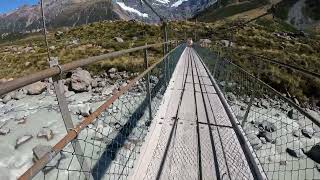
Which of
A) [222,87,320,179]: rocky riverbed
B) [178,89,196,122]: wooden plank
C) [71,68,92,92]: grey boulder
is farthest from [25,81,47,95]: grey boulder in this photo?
[178,89,196,122]: wooden plank

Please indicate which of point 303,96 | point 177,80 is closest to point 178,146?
point 177,80

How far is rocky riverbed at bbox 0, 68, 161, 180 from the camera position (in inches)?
308

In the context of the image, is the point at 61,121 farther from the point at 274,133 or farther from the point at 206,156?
the point at 206,156

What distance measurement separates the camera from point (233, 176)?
3.36 metres

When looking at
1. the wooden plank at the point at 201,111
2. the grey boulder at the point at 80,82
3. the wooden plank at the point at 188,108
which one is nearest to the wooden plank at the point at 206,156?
the wooden plank at the point at 201,111

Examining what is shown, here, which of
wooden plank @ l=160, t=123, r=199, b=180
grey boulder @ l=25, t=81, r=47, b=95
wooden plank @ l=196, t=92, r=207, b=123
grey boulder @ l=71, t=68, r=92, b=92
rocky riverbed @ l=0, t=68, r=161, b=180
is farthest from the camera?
grey boulder @ l=25, t=81, r=47, b=95

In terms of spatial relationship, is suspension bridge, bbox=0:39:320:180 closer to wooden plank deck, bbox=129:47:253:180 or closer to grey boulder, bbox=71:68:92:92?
wooden plank deck, bbox=129:47:253:180

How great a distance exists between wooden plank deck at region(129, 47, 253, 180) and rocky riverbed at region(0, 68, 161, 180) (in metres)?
0.80

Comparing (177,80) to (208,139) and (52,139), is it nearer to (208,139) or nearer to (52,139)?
(52,139)

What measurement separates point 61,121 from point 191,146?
26.7 feet

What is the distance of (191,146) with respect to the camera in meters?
4.13

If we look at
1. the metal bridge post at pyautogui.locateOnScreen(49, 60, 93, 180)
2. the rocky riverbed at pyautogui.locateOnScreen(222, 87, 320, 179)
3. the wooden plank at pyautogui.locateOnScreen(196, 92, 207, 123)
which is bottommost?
the rocky riverbed at pyautogui.locateOnScreen(222, 87, 320, 179)

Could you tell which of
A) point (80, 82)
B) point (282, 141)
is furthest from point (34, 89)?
point (282, 141)

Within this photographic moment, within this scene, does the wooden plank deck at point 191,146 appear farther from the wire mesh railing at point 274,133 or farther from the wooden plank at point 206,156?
the wire mesh railing at point 274,133
